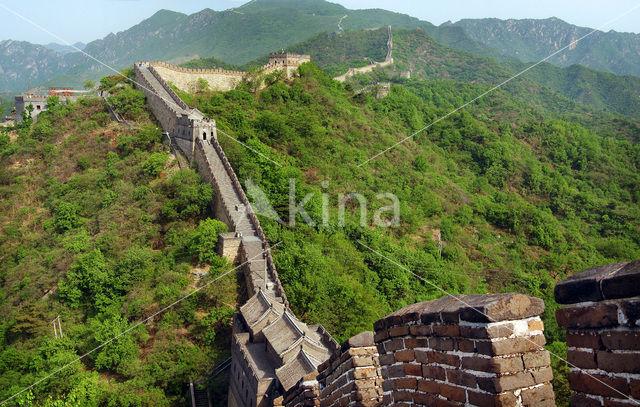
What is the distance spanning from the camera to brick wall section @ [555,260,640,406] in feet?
9.73

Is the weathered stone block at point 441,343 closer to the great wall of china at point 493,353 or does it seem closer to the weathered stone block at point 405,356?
the great wall of china at point 493,353

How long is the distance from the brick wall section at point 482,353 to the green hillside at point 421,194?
17.6 m

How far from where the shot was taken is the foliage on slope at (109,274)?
20.5m

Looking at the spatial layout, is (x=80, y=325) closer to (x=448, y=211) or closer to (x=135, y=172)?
(x=135, y=172)

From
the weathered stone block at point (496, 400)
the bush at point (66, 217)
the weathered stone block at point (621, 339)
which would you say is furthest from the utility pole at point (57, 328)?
the weathered stone block at point (621, 339)

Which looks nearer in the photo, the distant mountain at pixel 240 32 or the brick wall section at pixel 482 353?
the brick wall section at pixel 482 353

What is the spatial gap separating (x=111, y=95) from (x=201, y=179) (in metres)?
15.9

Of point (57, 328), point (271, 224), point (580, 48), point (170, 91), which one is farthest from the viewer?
point (580, 48)

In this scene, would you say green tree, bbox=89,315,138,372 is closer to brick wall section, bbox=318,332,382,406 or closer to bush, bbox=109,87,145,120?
brick wall section, bbox=318,332,382,406

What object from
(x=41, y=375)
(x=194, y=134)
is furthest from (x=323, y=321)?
(x=194, y=134)

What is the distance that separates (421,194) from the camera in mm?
41344

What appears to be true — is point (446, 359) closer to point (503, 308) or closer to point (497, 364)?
point (497, 364)

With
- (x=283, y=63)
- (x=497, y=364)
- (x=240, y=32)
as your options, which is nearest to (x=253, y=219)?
(x=497, y=364)

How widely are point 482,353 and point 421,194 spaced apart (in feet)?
126
